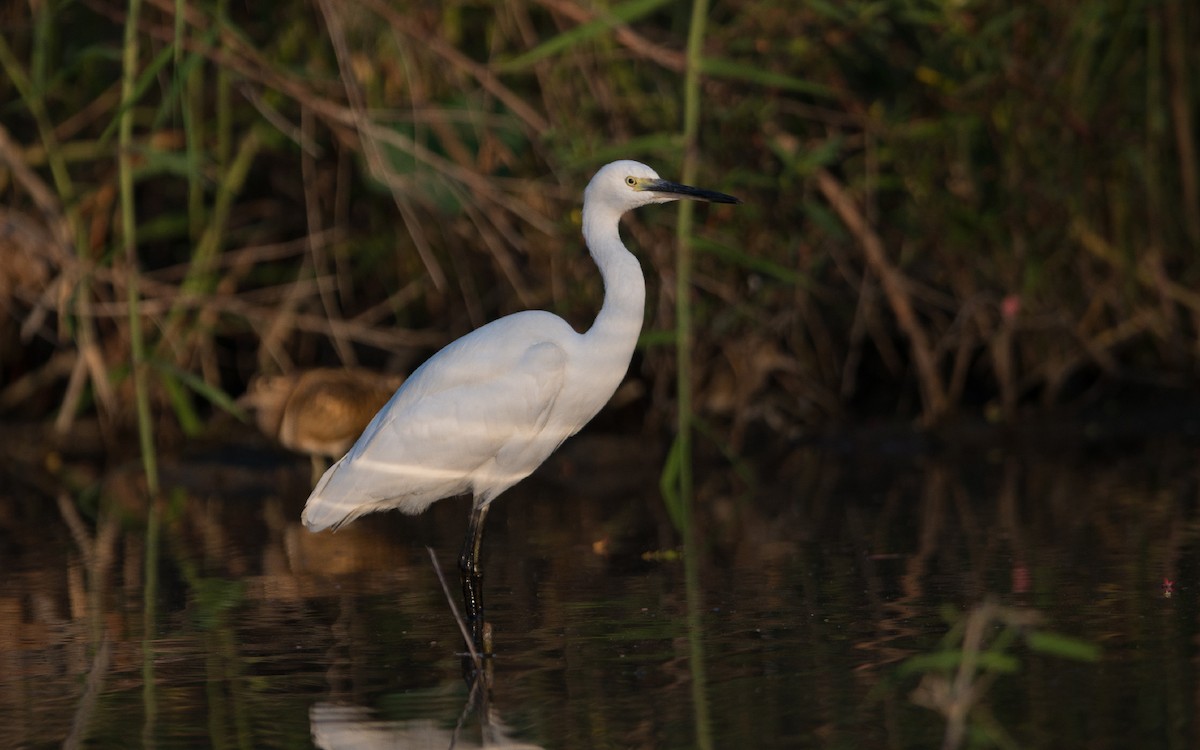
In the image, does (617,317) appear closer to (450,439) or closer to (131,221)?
(450,439)

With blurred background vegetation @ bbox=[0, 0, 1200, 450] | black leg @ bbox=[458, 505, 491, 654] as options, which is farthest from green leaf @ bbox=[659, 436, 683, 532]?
black leg @ bbox=[458, 505, 491, 654]

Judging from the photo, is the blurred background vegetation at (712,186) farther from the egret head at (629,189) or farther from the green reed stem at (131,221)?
the egret head at (629,189)

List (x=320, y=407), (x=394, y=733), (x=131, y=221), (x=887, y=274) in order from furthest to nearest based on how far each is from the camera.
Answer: (x=887, y=274) < (x=320, y=407) < (x=131, y=221) < (x=394, y=733)

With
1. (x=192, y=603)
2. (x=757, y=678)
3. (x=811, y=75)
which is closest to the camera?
(x=757, y=678)

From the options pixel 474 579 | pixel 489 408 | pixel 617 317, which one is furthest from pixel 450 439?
pixel 617 317

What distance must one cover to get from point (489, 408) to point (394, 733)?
137 centimetres

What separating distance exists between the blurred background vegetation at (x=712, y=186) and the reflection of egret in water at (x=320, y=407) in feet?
1.03

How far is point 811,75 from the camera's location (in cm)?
812

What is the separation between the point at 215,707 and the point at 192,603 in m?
1.38

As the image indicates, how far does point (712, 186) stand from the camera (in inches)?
306

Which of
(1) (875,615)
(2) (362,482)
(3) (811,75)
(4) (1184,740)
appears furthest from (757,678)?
(3) (811,75)

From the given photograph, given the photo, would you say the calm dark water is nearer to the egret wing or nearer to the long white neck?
the egret wing

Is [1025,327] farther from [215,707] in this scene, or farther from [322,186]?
[215,707]

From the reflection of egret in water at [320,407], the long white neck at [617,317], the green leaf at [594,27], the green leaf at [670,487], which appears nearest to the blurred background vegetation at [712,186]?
the reflection of egret in water at [320,407]
